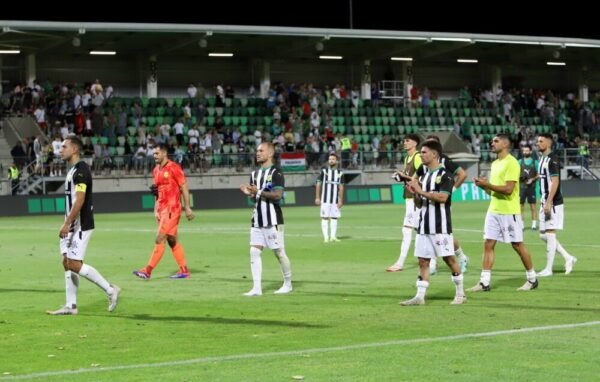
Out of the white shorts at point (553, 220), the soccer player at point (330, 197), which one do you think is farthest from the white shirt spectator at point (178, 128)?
the white shorts at point (553, 220)

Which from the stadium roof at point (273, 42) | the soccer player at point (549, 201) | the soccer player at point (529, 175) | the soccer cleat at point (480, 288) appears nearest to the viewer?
the soccer cleat at point (480, 288)

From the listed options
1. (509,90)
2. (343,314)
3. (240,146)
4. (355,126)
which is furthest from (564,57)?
(343,314)

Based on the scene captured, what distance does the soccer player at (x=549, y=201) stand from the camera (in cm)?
1739

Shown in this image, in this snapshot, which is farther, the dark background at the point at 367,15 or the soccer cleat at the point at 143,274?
the dark background at the point at 367,15

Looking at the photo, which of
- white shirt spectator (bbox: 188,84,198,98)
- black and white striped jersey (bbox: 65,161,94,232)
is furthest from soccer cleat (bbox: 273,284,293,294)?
white shirt spectator (bbox: 188,84,198,98)

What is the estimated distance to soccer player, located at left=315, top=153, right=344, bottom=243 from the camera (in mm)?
26766

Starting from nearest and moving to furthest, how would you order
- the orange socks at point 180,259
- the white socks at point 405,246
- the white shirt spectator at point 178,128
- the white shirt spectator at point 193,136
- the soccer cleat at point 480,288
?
the soccer cleat at point 480,288 → the orange socks at point 180,259 → the white socks at point 405,246 → the white shirt spectator at point 193,136 → the white shirt spectator at point 178,128

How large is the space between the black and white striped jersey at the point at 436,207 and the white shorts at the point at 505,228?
1.66 meters

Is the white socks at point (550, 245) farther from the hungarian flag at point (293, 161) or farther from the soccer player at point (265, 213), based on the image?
the hungarian flag at point (293, 161)

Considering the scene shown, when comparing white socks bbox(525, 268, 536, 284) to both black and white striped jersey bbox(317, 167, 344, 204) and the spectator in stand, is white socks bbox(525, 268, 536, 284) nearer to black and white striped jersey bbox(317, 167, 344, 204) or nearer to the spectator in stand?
black and white striped jersey bbox(317, 167, 344, 204)

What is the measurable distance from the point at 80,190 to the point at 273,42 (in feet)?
157

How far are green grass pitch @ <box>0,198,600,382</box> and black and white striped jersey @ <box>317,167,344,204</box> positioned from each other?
13.7 ft

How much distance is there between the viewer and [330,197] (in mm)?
27344

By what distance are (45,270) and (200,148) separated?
33.8 metres
